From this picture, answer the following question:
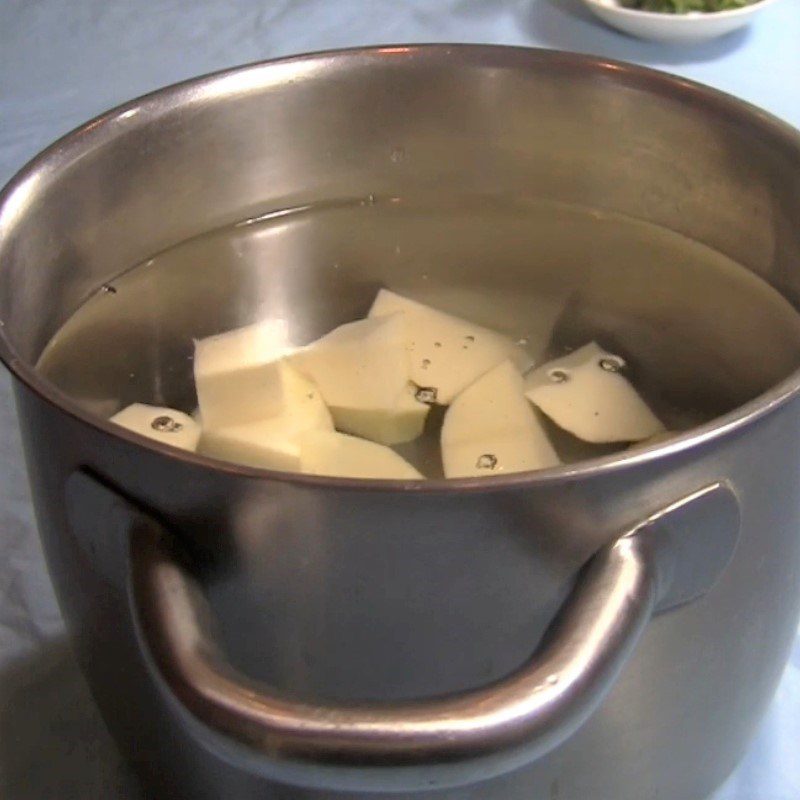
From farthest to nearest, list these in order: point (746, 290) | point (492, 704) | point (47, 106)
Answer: point (47, 106), point (746, 290), point (492, 704)

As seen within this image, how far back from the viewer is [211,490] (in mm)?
222

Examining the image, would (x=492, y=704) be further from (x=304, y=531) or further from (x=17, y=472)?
(x=17, y=472)

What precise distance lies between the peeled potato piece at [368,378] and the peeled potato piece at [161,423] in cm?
4

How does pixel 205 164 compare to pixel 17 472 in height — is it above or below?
above

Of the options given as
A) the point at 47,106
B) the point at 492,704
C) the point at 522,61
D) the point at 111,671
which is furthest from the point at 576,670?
the point at 47,106

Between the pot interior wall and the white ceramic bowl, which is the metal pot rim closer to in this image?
the pot interior wall

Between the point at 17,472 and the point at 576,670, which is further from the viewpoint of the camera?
the point at 17,472

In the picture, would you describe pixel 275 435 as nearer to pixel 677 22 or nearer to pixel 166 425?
pixel 166 425

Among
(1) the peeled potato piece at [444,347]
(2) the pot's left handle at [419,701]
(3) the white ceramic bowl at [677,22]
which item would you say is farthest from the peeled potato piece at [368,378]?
(3) the white ceramic bowl at [677,22]

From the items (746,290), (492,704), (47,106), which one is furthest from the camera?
(47,106)

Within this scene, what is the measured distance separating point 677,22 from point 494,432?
1.34 ft

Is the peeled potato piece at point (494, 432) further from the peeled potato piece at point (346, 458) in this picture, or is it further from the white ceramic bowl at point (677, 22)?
the white ceramic bowl at point (677, 22)

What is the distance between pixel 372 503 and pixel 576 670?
5cm

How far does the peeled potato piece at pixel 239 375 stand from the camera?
350 mm
